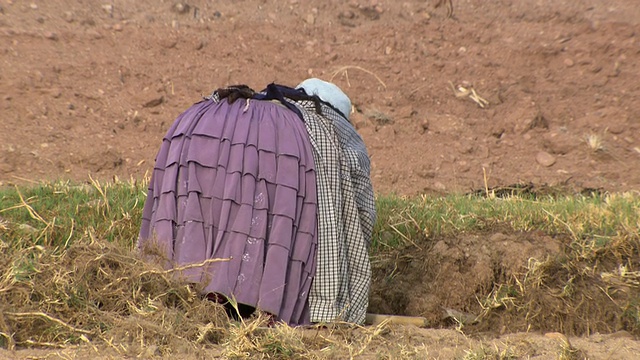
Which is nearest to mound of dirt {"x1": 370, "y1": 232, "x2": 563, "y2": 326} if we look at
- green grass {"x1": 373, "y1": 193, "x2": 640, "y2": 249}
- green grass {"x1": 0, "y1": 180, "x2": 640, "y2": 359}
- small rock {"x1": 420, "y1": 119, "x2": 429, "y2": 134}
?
green grass {"x1": 0, "y1": 180, "x2": 640, "y2": 359}

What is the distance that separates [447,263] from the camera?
5176 mm

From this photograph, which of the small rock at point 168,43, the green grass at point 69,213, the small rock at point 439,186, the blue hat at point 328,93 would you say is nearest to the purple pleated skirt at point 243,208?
the blue hat at point 328,93

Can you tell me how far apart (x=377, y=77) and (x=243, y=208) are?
446 cm

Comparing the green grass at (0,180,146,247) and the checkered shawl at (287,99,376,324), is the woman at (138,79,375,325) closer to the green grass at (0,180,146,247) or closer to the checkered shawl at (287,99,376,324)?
the checkered shawl at (287,99,376,324)

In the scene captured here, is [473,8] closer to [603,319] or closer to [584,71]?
[584,71]

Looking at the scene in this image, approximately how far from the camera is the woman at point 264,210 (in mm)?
4344

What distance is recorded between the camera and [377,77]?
8.65m

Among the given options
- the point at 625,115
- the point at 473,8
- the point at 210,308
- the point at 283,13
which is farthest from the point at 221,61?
the point at 210,308

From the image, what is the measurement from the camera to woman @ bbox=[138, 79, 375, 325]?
171 inches

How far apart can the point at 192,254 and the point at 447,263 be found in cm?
147

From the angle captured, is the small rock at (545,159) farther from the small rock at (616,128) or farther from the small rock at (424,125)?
the small rock at (424,125)

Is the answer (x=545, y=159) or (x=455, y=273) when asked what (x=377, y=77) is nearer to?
(x=545, y=159)

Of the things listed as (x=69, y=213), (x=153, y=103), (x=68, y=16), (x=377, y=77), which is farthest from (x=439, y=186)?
(x=68, y=16)

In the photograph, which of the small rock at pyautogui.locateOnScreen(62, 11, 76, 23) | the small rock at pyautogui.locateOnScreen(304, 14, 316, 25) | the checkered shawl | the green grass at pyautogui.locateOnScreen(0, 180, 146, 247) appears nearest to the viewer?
the checkered shawl
